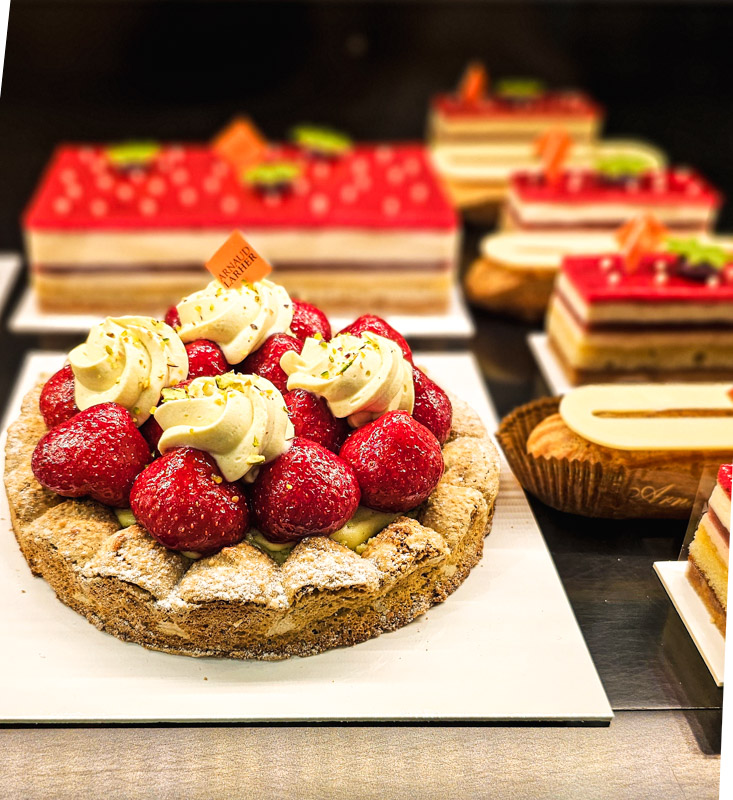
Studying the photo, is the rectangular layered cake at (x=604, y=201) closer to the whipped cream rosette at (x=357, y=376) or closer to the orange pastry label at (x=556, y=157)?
the orange pastry label at (x=556, y=157)

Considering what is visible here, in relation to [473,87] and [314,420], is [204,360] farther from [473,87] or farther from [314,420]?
[473,87]

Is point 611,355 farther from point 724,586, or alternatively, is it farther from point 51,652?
point 51,652

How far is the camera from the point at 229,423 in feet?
6.51

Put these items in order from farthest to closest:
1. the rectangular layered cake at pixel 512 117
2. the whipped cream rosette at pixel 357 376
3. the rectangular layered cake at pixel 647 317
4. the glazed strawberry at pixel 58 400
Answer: the rectangular layered cake at pixel 512 117
the rectangular layered cake at pixel 647 317
the glazed strawberry at pixel 58 400
the whipped cream rosette at pixel 357 376

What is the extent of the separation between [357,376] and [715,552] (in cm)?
89

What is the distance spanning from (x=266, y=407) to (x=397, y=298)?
6.64ft

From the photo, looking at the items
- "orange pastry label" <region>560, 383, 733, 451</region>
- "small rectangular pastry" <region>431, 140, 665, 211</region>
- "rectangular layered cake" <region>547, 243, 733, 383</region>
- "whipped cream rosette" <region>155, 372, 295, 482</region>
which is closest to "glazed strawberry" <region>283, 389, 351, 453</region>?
"whipped cream rosette" <region>155, 372, 295, 482</region>

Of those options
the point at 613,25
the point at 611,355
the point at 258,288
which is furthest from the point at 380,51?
the point at 258,288

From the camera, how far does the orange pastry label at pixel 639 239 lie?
10.9 feet

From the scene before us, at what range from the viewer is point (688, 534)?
7.53ft

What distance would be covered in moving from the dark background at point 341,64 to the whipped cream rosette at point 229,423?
3.49m

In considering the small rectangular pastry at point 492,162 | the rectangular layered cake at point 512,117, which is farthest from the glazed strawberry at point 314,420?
the rectangular layered cake at point 512,117

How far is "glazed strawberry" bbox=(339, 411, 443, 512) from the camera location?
2.09 metres

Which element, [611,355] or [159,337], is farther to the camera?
[611,355]
